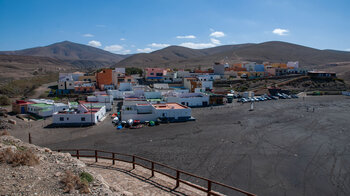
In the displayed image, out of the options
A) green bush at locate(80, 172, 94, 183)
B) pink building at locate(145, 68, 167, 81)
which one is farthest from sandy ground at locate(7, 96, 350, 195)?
pink building at locate(145, 68, 167, 81)

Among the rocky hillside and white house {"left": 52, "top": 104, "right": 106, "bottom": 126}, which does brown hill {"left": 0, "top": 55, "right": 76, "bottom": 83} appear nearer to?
white house {"left": 52, "top": 104, "right": 106, "bottom": 126}

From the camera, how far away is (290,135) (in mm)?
20141

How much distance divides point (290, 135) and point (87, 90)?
34.3m

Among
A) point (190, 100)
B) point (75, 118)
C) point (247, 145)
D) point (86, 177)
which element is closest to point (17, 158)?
point (86, 177)

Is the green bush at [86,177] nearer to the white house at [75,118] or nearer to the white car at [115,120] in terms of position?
the white car at [115,120]

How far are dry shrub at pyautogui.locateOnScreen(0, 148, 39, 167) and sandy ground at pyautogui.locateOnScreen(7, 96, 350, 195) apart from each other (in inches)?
316

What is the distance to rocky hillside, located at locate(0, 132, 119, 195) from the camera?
4973 millimetres

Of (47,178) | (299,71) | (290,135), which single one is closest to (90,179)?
(47,178)

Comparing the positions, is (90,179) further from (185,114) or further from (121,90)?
(121,90)

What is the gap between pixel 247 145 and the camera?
17453 mm

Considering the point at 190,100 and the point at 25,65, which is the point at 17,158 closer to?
the point at 190,100

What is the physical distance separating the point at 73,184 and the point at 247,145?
1465 cm

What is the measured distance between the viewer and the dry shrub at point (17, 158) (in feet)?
19.3

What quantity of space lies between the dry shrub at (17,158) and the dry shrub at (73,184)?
4.13 ft
